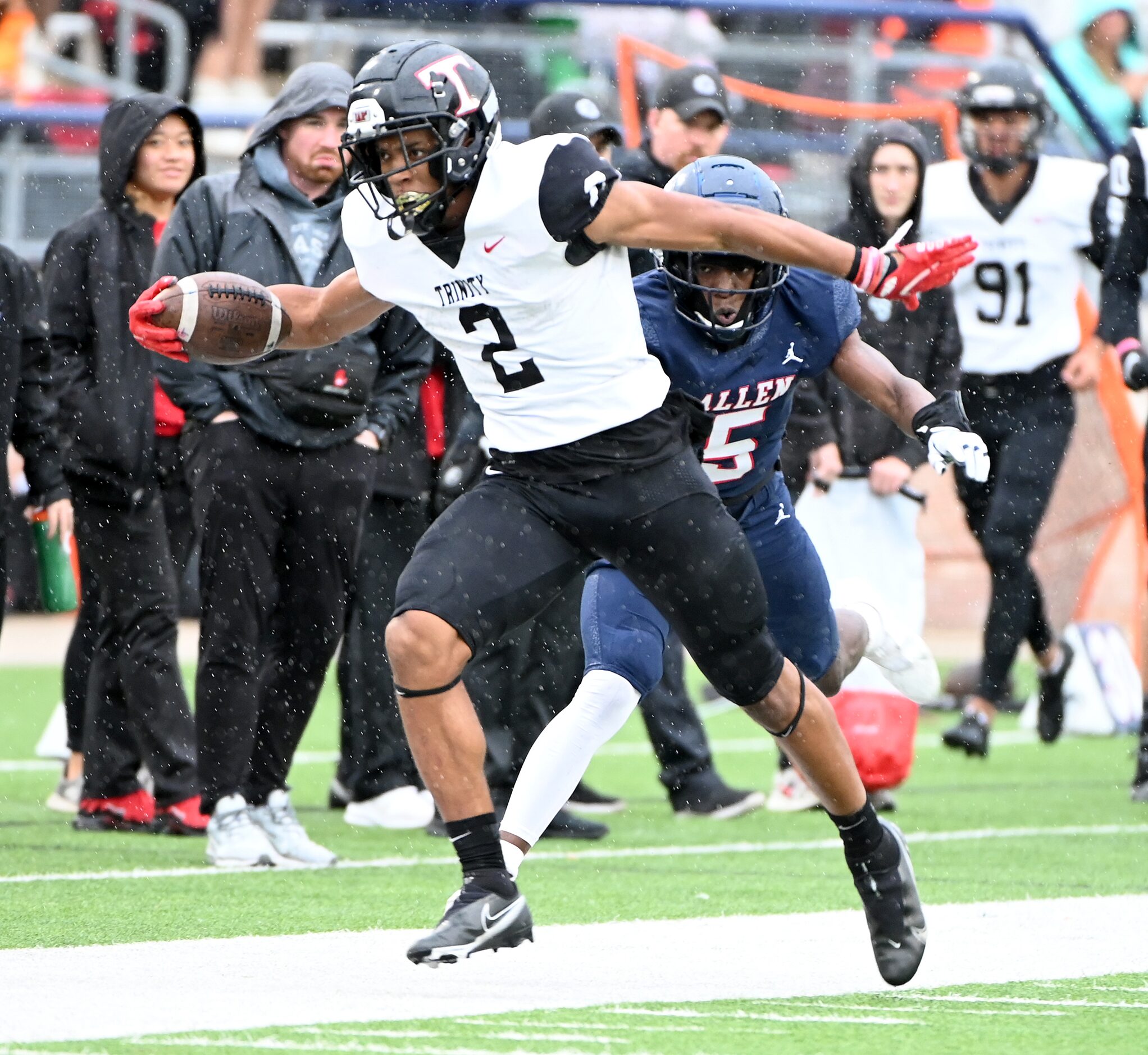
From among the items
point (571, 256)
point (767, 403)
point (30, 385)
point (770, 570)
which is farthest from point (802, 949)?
point (30, 385)

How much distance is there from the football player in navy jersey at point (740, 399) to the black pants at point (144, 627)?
1.90m

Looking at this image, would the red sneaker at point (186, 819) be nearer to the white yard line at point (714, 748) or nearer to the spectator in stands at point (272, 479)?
the spectator in stands at point (272, 479)

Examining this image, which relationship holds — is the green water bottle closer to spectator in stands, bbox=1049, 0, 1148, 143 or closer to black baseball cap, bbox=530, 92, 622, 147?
black baseball cap, bbox=530, 92, 622, 147

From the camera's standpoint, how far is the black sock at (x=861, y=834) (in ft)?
15.3

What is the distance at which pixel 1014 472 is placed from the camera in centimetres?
862

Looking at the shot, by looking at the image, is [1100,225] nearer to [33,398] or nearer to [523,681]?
[523,681]

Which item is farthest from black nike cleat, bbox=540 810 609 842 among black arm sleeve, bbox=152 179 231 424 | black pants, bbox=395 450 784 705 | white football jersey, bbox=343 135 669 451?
white football jersey, bbox=343 135 669 451

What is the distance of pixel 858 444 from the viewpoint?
305 inches

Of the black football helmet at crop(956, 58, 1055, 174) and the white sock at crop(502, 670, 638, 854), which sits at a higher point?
the black football helmet at crop(956, 58, 1055, 174)

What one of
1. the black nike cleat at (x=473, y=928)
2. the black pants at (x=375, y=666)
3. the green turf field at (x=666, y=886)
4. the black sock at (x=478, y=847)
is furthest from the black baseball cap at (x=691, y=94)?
the black nike cleat at (x=473, y=928)

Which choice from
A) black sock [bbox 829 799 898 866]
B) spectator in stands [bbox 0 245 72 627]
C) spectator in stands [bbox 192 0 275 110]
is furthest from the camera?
spectator in stands [bbox 192 0 275 110]

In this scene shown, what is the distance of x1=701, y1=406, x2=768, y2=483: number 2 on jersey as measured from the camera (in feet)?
17.0

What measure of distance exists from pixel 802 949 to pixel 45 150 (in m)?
9.20

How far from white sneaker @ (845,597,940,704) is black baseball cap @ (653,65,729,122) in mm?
2169
